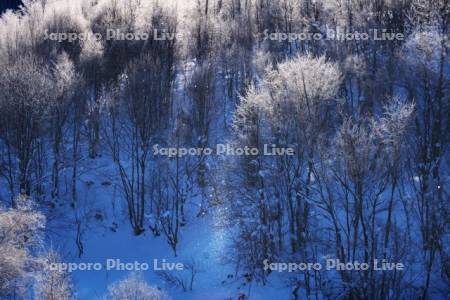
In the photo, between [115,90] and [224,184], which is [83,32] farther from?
[224,184]

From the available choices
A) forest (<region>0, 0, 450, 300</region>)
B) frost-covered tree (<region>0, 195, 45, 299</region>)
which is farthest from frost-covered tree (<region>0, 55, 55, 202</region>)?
frost-covered tree (<region>0, 195, 45, 299</region>)

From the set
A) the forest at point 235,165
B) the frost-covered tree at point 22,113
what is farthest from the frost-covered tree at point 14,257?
the frost-covered tree at point 22,113

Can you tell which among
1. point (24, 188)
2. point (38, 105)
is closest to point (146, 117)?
point (38, 105)

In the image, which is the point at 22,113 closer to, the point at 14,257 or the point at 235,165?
the point at 14,257

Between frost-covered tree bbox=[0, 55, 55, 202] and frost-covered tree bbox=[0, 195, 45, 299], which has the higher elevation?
frost-covered tree bbox=[0, 55, 55, 202]

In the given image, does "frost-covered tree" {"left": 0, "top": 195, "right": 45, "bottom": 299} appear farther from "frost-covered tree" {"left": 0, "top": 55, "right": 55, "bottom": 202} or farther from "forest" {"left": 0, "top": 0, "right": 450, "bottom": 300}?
"frost-covered tree" {"left": 0, "top": 55, "right": 55, "bottom": 202}

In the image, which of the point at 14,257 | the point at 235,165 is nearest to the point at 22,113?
the point at 14,257

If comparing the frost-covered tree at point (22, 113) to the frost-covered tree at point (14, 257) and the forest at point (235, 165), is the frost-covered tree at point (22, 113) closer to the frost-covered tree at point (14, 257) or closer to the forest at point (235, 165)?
the forest at point (235, 165)

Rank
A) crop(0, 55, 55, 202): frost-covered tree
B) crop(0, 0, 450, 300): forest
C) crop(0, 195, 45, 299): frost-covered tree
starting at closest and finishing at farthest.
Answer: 1. crop(0, 195, 45, 299): frost-covered tree
2. crop(0, 0, 450, 300): forest
3. crop(0, 55, 55, 202): frost-covered tree
